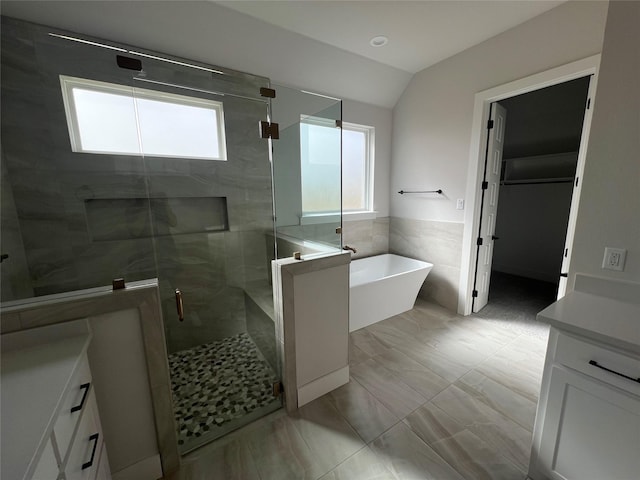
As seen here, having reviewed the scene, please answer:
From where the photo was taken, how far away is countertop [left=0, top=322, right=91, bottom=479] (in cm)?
61

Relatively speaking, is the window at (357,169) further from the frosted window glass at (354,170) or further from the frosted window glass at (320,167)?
the frosted window glass at (320,167)

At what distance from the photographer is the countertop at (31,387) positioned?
0.61 meters

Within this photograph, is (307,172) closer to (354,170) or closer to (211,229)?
(211,229)

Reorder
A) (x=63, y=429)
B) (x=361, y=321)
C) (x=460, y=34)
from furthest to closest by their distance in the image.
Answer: (x=361, y=321) < (x=460, y=34) < (x=63, y=429)

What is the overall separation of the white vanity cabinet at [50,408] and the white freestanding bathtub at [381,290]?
2.01 meters

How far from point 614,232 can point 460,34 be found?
7.50 feet

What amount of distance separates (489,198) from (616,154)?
5.95 feet

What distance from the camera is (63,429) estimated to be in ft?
2.59

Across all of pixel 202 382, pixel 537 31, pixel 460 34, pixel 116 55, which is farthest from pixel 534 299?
pixel 116 55

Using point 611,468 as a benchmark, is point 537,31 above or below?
above

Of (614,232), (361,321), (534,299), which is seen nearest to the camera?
(614,232)

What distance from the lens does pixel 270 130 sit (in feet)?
6.35

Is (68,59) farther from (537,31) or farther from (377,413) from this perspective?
(537,31)

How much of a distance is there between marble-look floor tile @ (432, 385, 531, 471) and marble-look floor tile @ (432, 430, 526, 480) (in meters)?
0.05
